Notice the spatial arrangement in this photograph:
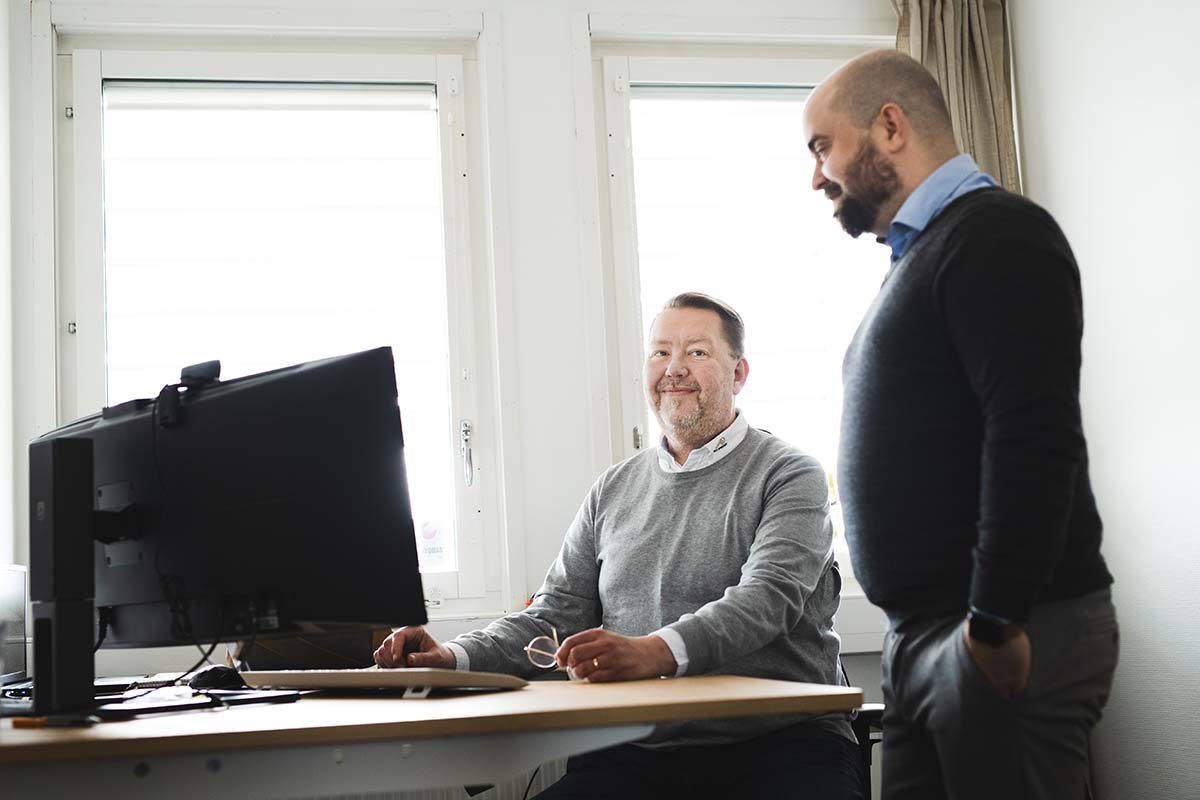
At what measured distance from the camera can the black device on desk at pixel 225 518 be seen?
1394 mm

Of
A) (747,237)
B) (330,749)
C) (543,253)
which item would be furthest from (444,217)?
(330,749)

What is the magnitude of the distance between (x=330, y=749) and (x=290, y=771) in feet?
0.16

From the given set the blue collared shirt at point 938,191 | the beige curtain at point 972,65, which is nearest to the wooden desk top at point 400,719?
the blue collared shirt at point 938,191

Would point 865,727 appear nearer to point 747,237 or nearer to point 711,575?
point 711,575

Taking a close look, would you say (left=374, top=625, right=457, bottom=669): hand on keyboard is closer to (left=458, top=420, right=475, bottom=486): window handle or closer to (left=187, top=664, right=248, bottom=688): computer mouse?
(left=187, top=664, right=248, bottom=688): computer mouse

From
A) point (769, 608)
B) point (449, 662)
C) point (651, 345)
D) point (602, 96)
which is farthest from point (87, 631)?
point (602, 96)

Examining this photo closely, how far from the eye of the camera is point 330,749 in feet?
4.20

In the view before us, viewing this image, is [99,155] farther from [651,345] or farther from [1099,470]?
[1099,470]

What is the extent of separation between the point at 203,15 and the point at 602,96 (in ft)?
3.70

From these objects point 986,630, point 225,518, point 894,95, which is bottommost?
point 986,630

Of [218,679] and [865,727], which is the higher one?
[218,679]

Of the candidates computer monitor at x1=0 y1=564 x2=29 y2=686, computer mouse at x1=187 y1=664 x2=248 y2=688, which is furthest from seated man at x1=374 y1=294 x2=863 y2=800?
computer monitor at x1=0 y1=564 x2=29 y2=686

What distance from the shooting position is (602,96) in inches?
140

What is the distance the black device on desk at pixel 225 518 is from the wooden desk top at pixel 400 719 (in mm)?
111
